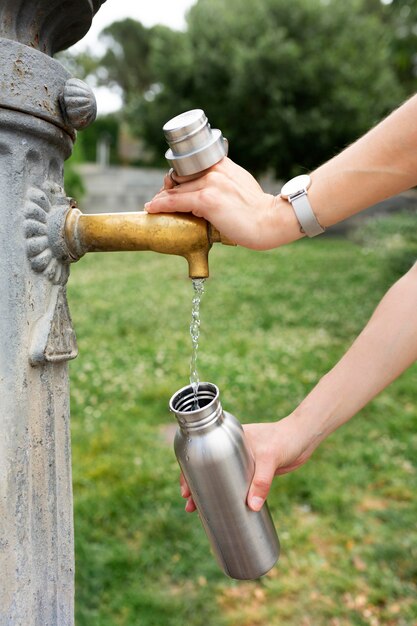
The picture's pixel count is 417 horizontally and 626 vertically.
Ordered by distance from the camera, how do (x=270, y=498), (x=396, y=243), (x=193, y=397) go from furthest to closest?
(x=396, y=243) < (x=270, y=498) < (x=193, y=397)

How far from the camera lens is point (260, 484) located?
129cm

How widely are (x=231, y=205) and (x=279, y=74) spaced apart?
1681 centimetres

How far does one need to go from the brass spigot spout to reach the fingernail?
47 centimetres

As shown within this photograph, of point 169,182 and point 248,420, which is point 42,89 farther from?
point 248,420

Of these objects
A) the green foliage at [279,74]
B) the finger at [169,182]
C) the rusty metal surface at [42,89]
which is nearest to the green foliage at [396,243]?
the finger at [169,182]

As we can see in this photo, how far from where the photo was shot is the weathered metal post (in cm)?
113

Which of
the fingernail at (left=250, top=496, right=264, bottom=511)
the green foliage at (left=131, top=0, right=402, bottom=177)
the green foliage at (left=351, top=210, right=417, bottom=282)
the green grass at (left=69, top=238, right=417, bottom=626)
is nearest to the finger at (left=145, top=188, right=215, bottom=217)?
the fingernail at (left=250, top=496, right=264, bottom=511)

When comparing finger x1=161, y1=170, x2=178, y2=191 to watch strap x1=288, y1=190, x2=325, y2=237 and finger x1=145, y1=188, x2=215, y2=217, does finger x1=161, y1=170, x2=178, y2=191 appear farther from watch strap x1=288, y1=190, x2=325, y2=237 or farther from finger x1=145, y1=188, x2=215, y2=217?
watch strap x1=288, y1=190, x2=325, y2=237

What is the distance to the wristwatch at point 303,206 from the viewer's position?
4.40 feet

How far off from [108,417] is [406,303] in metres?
3.15

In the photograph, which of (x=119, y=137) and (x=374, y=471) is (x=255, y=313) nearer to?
(x=374, y=471)

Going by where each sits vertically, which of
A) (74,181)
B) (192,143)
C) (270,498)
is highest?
(192,143)

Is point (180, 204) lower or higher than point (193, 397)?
higher

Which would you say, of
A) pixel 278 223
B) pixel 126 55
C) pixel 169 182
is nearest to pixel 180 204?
pixel 169 182
